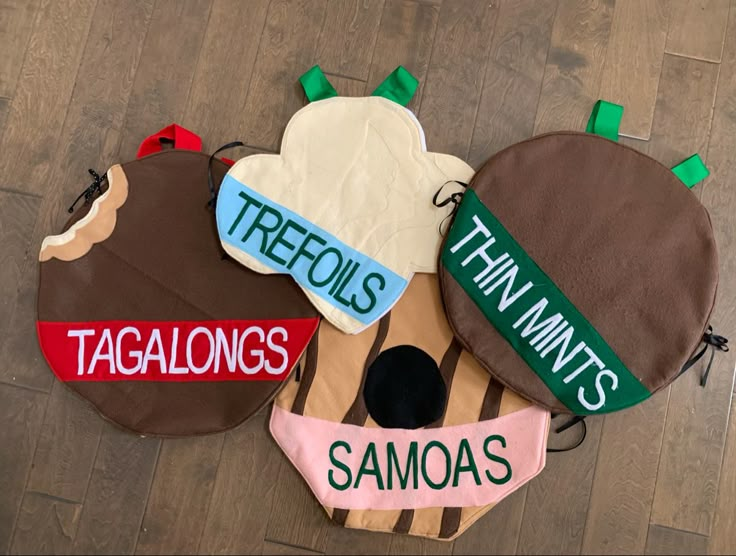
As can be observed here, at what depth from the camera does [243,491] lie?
123cm

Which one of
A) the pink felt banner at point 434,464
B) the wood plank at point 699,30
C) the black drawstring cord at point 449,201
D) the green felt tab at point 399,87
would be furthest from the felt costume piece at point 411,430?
the wood plank at point 699,30

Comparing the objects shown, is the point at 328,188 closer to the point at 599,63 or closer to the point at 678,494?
the point at 599,63

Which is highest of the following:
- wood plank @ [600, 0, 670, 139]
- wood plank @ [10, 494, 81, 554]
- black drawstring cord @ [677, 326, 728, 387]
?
wood plank @ [600, 0, 670, 139]

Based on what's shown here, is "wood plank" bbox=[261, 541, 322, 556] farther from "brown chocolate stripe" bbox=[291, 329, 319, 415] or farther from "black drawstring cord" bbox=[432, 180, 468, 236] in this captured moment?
"black drawstring cord" bbox=[432, 180, 468, 236]

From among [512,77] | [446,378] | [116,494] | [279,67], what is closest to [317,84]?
[279,67]

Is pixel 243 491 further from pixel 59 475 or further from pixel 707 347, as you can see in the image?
pixel 707 347

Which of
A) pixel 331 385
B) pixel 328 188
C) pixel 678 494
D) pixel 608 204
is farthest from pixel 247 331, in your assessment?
pixel 678 494

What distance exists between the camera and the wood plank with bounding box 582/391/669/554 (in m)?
1.19

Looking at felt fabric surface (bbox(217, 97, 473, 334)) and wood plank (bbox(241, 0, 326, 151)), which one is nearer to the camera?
felt fabric surface (bbox(217, 97, 473, 334))

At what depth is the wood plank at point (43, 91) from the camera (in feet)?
4.35

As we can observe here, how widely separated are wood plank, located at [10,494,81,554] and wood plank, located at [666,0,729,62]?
1373 millimetres

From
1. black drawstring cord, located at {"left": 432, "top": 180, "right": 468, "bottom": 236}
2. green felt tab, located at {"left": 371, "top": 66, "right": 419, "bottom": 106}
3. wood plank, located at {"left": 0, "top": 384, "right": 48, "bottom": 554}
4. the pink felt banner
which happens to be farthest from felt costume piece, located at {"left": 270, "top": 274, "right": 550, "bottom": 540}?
wood plank, located at {"left": 0, "top": 384, "right": 48, "bottom": 554}

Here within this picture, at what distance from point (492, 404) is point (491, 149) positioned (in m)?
0.46

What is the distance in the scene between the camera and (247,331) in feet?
4.00
